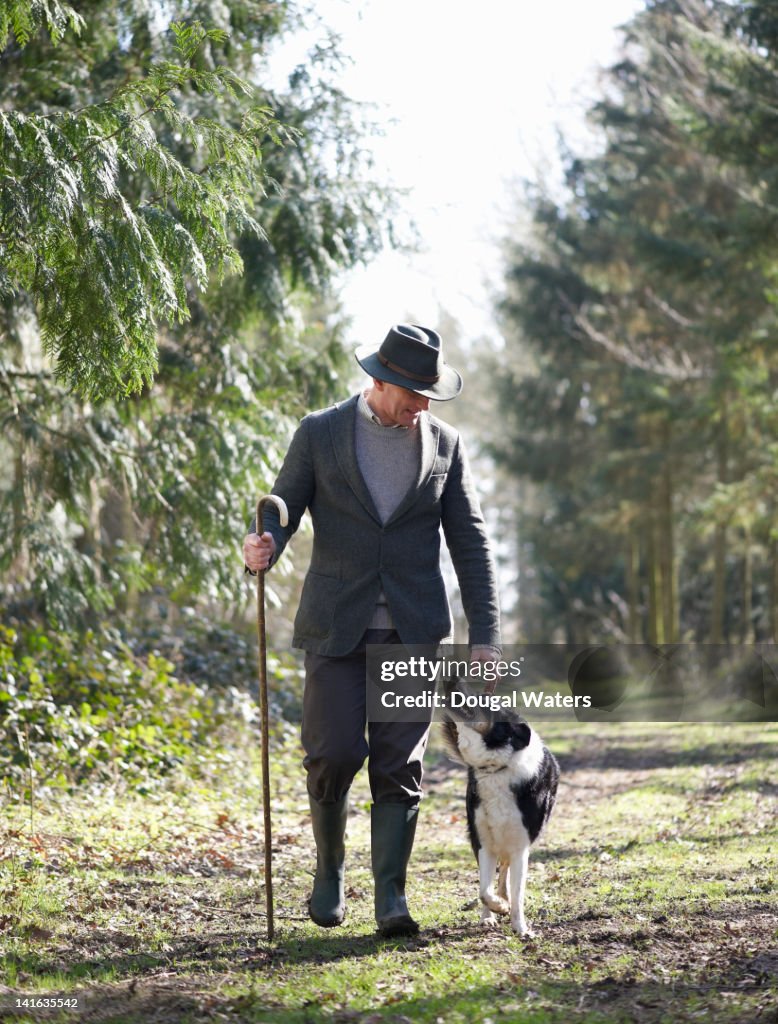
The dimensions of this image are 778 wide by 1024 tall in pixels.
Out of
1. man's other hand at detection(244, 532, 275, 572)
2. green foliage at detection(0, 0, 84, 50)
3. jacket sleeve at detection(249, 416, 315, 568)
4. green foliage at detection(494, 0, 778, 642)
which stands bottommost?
man's other hand at detection(244, 532, 275, 572)

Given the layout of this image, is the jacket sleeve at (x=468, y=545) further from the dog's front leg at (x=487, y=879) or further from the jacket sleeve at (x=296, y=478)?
the dog's front leg at (x=487, y=879)

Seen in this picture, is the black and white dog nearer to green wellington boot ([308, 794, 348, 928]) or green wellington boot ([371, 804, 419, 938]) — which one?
green wellington boot ([371, 804, 419, 938])

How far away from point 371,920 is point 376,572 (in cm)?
153

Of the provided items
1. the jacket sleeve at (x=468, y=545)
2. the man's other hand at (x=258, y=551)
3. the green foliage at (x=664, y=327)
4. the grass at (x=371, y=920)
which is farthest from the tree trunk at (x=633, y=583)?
the man's other hand at (x=258, y=551)

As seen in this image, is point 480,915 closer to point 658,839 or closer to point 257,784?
point 658,839

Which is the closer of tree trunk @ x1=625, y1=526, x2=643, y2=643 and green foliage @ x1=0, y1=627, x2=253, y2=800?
green foliage @ x1=0, y1=627, x2=253, y2=800

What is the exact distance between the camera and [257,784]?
31.0 feet

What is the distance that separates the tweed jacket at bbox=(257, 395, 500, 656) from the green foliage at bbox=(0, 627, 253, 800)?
3.35m

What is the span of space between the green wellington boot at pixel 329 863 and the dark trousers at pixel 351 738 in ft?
0.19

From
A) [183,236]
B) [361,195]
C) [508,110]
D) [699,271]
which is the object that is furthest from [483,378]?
[183,236]

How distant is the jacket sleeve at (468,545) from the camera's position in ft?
16.8

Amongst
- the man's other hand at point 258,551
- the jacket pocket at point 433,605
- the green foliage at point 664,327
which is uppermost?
the green foliage at point 664,327

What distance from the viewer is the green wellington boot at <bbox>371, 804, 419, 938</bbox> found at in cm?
477

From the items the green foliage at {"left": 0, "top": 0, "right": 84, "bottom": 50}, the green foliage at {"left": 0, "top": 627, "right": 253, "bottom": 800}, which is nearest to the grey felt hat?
the green foliage at {"left": 0, "top": 0, "right": 84, "bottom": 50}
